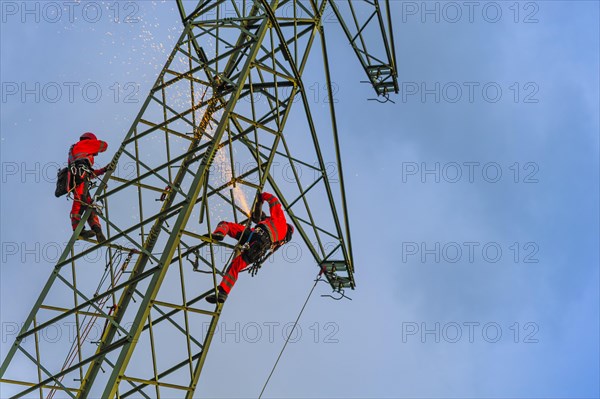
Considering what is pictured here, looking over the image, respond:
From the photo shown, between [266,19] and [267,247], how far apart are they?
3.89 meters

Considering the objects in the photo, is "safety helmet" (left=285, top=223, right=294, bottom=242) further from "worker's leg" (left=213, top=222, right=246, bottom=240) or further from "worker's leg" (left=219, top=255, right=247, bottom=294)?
"worker's leg" (left=219, top=255, right=247, bottom=294)

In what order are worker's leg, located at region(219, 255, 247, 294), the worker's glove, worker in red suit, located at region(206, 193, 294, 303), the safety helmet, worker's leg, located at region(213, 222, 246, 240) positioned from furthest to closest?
the safety helmet, the worker's glove, worker's leg, located at region(213, 222, 246, 240), worker in red suit, located at region(206, 193, 294, 303), worker's leg, located at region(219, 255, 247, 294)

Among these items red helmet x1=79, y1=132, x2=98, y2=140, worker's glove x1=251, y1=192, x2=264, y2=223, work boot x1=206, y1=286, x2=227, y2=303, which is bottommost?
work boot x1=206, y1=286, x2=227, y2=303

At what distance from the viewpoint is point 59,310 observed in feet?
58.3

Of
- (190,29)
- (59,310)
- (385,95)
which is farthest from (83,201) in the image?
(385,95)

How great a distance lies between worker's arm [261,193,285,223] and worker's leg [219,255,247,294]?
1.19 meters

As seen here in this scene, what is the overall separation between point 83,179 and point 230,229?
9.51 feet

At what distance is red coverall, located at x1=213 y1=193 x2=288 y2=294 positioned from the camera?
1870 cm

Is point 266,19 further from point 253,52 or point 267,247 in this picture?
point 267,247

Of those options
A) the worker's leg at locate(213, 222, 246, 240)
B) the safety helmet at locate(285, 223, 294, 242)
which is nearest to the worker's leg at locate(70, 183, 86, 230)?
the worker's leg at locate(213, 222, 246, 240)

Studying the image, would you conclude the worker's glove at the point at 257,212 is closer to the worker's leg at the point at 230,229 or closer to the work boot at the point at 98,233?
the worker's leg at the point at 230,229

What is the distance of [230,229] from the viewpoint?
1905 cm

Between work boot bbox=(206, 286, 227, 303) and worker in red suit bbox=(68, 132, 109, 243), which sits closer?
work boot bbox=(206, 286, 227, 303)

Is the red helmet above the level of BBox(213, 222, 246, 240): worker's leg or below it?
above
